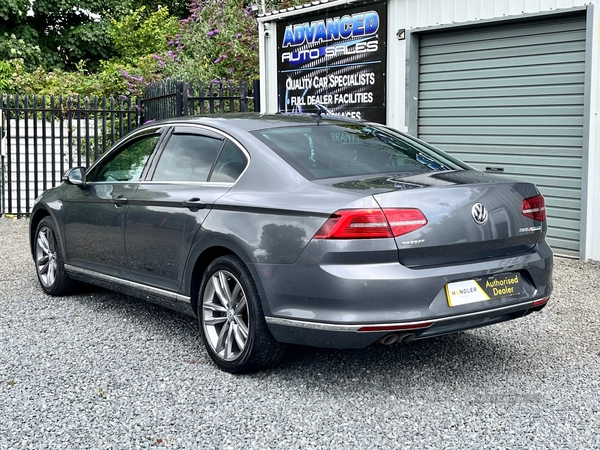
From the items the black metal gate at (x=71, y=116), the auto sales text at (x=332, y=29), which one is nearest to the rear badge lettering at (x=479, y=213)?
the auto sales text at (x=332, y=29)

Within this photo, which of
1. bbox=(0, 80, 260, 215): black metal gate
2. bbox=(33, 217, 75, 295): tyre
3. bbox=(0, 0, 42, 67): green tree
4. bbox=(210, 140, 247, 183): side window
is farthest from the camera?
bbox=(0, 0, 42, 67): green tree

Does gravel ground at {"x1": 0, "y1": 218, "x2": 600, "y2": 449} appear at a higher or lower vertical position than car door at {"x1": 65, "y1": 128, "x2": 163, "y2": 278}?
lower

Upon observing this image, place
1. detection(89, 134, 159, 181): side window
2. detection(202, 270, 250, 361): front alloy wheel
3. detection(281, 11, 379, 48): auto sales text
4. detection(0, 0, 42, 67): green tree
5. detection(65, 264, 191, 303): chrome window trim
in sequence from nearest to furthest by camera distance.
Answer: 1. detection(202, 270, 250, 361): front alloy wheel
2. detection(65, 264, 191, 303): chrome window trim
3. detection(89, 134, 159, 181): side window
4. detection(281, 11, 379, 48): auto sales text
5. detection(0, 0, 42, 67): green tree

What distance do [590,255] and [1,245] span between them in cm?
716

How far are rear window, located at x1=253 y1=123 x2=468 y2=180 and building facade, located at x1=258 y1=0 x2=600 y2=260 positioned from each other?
3.93 metres

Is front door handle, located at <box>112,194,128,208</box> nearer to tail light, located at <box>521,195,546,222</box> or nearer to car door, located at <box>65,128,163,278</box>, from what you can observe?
car door, located at <box>65,128,163,278</box>

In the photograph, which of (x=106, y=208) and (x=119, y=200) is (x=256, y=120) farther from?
(x=106, y=208)

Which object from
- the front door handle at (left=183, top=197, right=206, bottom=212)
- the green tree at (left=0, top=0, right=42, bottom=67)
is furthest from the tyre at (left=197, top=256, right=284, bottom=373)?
the green tree at (left=0, top=0, right=42, bottom=67)

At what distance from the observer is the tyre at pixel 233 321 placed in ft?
15.0

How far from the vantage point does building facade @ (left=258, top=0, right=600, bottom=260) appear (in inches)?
343

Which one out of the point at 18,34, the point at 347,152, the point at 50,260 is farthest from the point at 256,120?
the point at 18,34

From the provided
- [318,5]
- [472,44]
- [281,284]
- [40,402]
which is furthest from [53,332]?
[318,5]

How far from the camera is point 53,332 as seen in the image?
5.87 meters

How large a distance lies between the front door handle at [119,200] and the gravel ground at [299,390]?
0.92 meters
